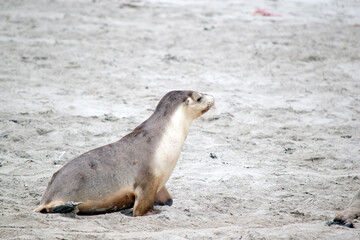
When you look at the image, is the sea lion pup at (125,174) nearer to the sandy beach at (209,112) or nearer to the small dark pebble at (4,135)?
the sandy beach at (209,112)

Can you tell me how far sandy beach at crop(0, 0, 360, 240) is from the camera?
4.16 m

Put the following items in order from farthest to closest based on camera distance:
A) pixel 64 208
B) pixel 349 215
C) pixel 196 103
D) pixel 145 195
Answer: pixel 196 103 → pixel 145 195 → pixel 349 215 → pixel 64 208

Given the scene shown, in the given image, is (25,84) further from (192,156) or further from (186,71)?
(192,156)

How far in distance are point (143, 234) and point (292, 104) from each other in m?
4.82

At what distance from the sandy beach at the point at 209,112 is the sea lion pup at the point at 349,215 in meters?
0.08

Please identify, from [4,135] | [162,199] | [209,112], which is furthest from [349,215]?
[4,135]

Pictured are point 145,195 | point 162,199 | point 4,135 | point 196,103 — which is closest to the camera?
point 145,195

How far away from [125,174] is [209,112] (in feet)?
10.4

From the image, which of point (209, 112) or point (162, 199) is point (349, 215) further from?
point (209, 112)

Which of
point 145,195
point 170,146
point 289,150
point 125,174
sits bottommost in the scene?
point 289,150

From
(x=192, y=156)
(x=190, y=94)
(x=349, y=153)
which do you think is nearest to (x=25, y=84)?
(x=192, y=156)

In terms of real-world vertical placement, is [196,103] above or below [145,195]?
above

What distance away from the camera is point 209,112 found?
288 inches

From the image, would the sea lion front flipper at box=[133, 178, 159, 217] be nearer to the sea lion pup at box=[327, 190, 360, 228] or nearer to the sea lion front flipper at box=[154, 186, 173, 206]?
the sea lion front flipper at box=[154, 186, 173, 206]
